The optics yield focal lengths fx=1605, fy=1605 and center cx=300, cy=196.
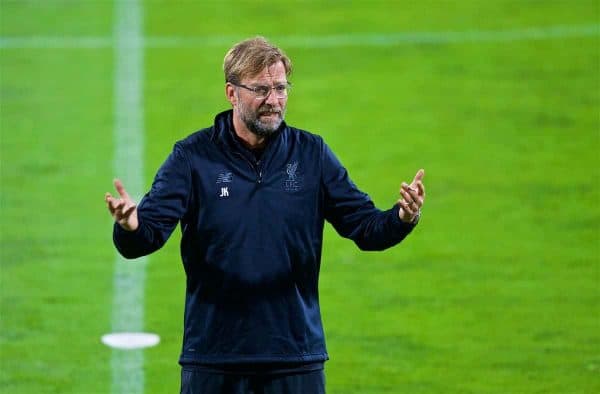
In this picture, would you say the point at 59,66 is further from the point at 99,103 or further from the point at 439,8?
the point at 439,8

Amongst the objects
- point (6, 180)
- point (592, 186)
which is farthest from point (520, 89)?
point (6, 180)

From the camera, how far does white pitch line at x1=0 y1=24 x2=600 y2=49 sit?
551 inches

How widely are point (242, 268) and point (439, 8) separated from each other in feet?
30.7

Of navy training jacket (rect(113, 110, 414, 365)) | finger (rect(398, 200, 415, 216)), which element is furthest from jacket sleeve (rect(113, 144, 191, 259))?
finger (rect(398, 200, 415, 216))

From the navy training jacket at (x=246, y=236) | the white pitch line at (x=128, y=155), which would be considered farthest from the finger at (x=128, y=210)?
the white pitch line at (x=128, y=155)

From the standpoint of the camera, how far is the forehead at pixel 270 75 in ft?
19.2

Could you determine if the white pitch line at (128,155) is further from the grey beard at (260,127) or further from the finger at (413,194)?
the finger at (413,194)

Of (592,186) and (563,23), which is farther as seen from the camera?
(563,23)

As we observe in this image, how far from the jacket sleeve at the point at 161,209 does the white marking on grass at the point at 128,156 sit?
276 centimetres

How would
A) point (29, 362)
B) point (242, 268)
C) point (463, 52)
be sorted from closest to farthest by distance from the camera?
1. point (242, 268)
2. point (29, 362)
3. point (463, 52)

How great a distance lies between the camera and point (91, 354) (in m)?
8.86

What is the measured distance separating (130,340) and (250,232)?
3.39m

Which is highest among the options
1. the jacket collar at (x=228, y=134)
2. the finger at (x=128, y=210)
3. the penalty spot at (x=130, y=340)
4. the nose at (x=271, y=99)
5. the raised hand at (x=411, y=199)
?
the nose at (x=271, y=99)

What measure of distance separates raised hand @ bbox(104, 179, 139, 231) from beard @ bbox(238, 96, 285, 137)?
23.4 inches
